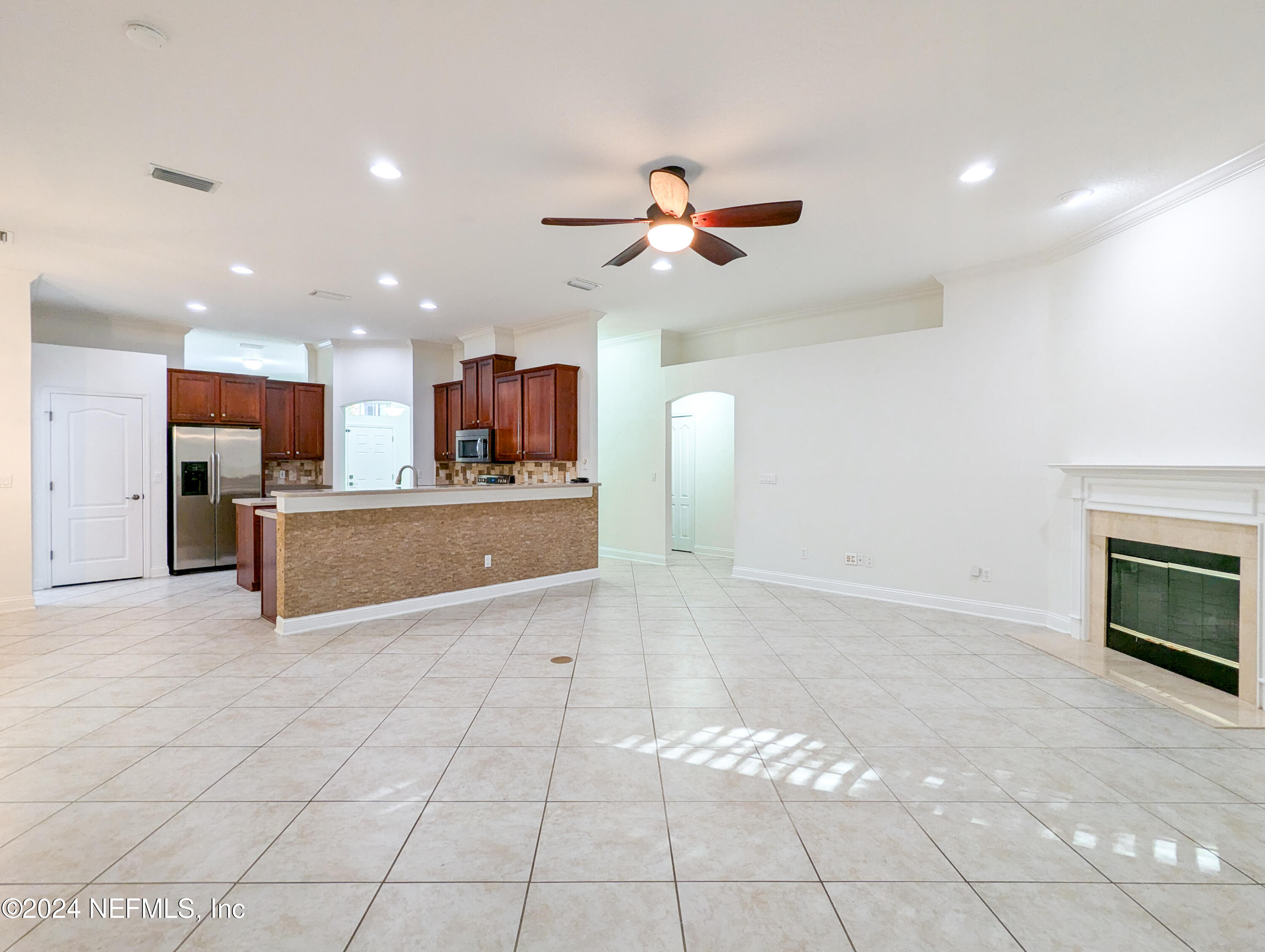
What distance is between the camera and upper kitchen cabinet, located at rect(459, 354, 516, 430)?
23.5 feet

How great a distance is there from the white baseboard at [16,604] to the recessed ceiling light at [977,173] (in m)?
8.16

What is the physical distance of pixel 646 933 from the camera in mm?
1577

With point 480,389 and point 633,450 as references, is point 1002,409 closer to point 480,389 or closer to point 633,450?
point 633,450

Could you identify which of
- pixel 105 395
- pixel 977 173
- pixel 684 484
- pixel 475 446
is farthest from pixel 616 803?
pixel 105 395

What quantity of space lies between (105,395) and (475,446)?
406 centimetres

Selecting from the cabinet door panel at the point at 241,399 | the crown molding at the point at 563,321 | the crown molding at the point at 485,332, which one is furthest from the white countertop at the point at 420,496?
the cabinet door panel at the point at 241,399

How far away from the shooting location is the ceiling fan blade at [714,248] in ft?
10.9

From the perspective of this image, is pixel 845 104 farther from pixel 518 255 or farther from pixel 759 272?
pixel 518 255

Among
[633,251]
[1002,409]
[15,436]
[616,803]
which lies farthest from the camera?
[15,436]

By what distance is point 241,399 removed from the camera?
289 inches

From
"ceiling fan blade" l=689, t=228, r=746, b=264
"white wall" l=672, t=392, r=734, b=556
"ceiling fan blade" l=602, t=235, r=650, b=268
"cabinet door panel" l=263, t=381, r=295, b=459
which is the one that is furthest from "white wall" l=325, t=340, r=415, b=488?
"ceiling fan blade" l=689, t=228, r=746, b=264

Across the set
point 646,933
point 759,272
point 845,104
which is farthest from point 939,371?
point 646,933

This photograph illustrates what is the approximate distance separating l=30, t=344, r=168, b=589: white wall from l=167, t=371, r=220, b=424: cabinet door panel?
0.22 ft

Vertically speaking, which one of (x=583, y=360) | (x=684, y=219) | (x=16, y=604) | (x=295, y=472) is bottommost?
(x=16, y=604)
